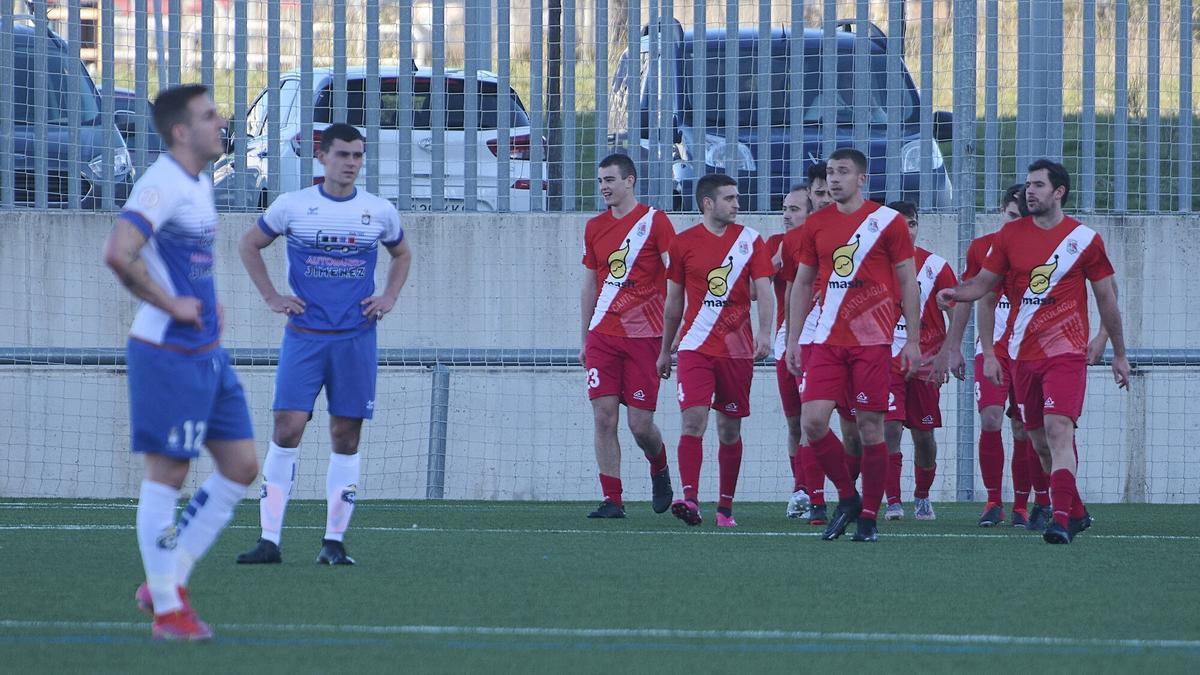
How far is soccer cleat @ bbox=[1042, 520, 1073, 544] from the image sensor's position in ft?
29.0

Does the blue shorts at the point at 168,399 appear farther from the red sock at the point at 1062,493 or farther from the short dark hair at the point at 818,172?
the short dark hair at the point at 818,172

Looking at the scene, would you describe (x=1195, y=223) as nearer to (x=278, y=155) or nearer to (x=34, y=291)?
(x=278, y=155)

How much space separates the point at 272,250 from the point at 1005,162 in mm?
5455

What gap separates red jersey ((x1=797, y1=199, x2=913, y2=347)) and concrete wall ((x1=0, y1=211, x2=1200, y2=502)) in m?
4.15

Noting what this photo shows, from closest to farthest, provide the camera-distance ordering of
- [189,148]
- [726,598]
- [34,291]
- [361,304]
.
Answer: [189,148]
[726,598]
[361,304]
[34,291]

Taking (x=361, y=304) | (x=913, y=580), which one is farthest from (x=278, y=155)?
(x=913, y=580)

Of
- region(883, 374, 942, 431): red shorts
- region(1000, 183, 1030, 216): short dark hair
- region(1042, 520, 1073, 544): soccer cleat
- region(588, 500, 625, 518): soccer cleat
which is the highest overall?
region(1000, 183, 1030, 216): short dark hair

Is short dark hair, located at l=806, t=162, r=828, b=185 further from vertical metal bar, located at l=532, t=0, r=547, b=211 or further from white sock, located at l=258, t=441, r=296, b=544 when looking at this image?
white sock, located at l=258, t=441, r=296, b=544

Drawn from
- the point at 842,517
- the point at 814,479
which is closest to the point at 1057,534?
the point at 842,517

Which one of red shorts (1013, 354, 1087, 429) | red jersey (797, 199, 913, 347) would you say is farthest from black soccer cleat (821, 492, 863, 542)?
red shorts (1013, 354, 1087, 429)

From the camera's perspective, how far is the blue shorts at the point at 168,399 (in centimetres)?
531

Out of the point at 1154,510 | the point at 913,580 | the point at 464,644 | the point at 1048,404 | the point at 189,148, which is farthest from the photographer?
the point at 1154,510

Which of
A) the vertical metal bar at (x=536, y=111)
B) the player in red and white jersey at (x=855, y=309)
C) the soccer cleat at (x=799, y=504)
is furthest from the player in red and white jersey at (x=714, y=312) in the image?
the vertical metal bar at (x=536, y=111)

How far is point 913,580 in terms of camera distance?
23.0 ft
